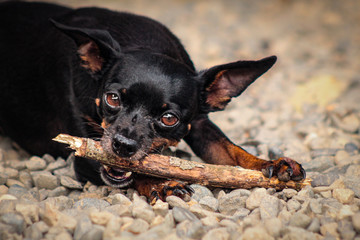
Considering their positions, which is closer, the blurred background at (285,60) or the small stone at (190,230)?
the small stone at (190,230)

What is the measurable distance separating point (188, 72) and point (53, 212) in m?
1.59

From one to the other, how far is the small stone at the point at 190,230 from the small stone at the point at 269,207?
47cm

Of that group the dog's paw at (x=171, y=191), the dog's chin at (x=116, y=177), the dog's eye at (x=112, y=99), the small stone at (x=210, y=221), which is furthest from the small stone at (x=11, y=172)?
the small stone at (x=210, y=221)

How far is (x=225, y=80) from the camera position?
3561mm

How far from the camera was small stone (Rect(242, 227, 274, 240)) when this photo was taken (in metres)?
2.35

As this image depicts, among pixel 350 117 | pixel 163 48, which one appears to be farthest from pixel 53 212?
pixel 350 117

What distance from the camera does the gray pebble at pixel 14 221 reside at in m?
2.45

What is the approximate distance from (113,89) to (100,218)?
3.53ft

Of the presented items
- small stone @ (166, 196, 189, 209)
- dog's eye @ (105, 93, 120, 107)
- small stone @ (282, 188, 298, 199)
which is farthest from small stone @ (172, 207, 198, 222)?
dog's eye @ (105, 93, 120, 107)

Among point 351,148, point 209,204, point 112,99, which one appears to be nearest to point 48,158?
point 112,99

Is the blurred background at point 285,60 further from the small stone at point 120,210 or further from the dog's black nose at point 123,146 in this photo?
the small stone at point 120,210

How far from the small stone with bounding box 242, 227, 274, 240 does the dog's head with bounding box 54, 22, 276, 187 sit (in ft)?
3.31

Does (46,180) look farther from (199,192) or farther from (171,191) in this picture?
(199,192)

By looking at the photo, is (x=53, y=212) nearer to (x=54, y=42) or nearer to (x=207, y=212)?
(x=207, y=212)
